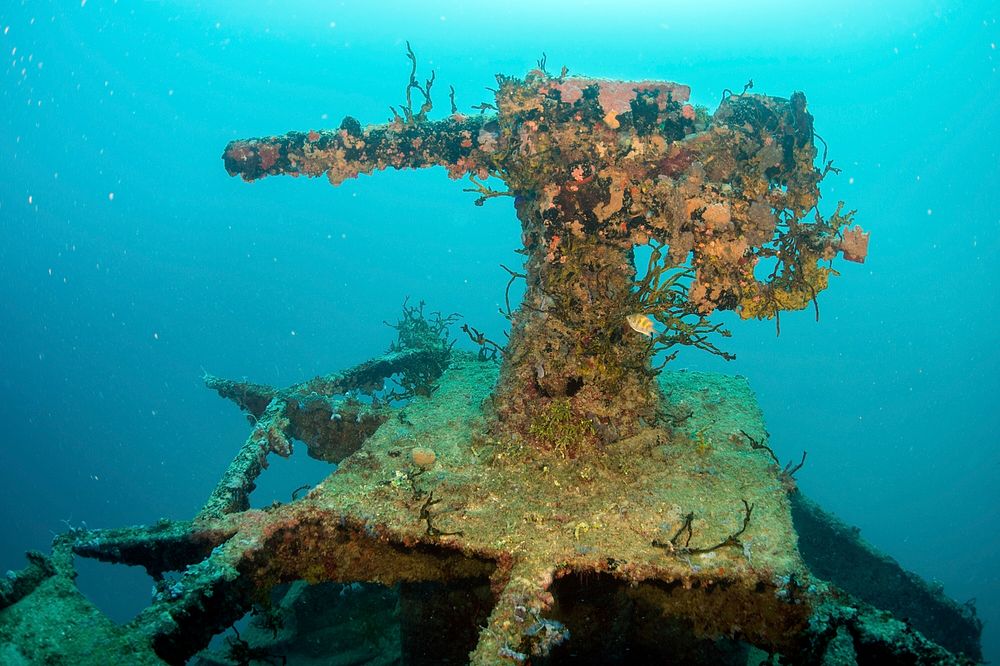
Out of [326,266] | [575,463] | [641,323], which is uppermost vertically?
[326,266]

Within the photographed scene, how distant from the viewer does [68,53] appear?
4269 inches

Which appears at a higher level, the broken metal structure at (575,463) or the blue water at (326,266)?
the blue water at (326,266)

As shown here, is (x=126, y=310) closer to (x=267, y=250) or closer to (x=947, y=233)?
(x=267, y=250)

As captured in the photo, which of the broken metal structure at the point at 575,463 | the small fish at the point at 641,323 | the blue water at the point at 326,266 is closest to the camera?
the broken metal structure at the point at 575,463

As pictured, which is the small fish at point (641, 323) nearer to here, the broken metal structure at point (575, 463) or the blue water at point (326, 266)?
the broken metal structure at point (575, 463)

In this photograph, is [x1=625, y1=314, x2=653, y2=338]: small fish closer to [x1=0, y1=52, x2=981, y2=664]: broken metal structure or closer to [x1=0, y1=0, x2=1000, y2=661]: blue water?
[x1=0, y1=52, x2=981, y2=664]: broken metal structure

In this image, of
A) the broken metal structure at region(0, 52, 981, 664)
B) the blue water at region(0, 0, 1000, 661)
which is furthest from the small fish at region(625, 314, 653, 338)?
the blue water at region(0, 0, 1000, 661)

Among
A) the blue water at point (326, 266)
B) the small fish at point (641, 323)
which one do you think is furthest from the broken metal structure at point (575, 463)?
the blue water at point (326, 266)

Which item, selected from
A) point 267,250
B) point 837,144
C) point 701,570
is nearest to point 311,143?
point 701,570

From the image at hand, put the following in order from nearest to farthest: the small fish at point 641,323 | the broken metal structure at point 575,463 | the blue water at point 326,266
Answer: the broken metal structure at point 575,463 < the small fish at point 641,323 < the blue water at point 326,266

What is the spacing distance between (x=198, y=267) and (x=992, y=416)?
15308 cm

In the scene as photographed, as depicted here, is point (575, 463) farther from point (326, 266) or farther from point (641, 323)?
point (326, 266)

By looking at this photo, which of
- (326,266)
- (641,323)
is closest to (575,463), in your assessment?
(641,323)

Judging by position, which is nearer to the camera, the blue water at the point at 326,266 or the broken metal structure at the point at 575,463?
the broken metal structure at the point at 575,463
